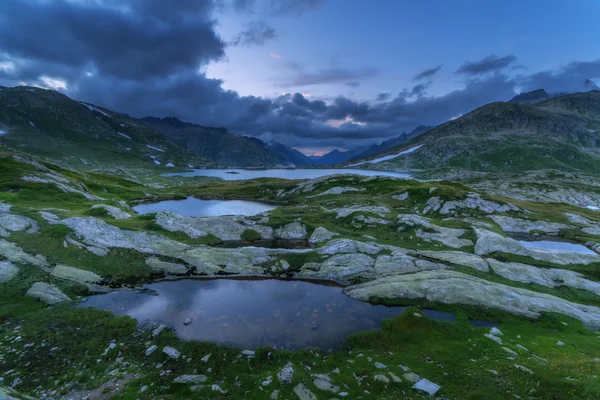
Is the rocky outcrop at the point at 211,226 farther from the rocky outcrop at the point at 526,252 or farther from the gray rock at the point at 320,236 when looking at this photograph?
the rocky outcrop at the point at 526,252

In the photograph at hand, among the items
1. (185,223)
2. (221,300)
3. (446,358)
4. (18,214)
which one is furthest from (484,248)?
(18,214)

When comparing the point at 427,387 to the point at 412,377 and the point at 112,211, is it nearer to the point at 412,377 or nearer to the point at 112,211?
the point at 412,377

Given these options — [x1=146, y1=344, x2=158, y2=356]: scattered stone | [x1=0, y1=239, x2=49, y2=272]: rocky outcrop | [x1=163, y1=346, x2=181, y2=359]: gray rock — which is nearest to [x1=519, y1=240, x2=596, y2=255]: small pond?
[x1=163, y1=346, x2=181, y2=359]: gray rock

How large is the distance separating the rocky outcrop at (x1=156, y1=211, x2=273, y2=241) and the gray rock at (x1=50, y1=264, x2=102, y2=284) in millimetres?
24229

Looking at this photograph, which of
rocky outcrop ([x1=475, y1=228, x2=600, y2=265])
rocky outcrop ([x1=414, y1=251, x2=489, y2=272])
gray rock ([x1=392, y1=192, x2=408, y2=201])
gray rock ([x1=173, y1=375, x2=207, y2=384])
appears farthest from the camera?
gray rock ([x1=392, y1=192, x2=408, y2=201])

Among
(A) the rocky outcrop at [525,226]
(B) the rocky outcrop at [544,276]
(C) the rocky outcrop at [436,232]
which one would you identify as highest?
(C) the rocky outcrop at [436,232]

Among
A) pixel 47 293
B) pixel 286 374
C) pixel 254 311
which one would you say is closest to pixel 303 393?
pixel 286 374

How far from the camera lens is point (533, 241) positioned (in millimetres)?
77438

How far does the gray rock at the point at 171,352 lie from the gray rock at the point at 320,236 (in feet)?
144

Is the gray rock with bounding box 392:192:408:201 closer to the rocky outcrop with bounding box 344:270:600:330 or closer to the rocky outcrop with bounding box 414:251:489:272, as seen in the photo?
the rocky outcrop with bounding box 414:251:489:272

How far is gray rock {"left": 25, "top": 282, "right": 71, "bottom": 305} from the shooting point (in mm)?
33750

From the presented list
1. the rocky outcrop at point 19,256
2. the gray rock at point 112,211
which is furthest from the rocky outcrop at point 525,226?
the rocky outcrop at point 19,256

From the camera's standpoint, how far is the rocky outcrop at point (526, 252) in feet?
185

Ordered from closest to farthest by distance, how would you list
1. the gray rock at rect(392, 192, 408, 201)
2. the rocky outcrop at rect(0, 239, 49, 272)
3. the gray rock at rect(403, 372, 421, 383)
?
the gray rock at rect(403, 372, 421, 383) < the rocky outcrop at rect(0, 239, 49, 272) < the gray rock at rect(392, 192, 408, 201)
